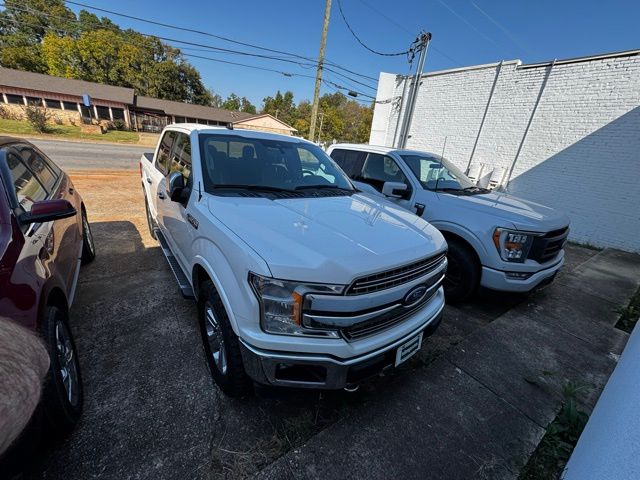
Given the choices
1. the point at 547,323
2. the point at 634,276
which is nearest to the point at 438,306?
the point at 547,323

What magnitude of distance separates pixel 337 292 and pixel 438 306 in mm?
1141

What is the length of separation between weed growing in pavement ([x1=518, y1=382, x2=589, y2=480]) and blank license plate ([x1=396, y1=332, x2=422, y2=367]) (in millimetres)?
923

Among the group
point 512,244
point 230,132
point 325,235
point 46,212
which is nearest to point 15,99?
point 230,132

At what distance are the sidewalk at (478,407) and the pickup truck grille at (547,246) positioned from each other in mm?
785

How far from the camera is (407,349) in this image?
1989mm

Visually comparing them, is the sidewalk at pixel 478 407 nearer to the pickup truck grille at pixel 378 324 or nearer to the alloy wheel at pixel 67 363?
the pickup truck grille at pixel 378 324

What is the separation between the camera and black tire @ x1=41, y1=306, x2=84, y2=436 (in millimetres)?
1585

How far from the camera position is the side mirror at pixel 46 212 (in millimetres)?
1867

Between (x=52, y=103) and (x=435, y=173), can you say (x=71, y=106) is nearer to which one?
(x=52, y=103)

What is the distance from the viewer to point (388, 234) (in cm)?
199

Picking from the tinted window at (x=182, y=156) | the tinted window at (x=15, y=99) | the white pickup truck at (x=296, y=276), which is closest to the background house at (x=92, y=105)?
the tinted window at (x=15, y=99)

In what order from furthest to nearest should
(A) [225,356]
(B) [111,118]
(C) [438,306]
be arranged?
(B) [111,118]
(C) [438,306]
(A) [225,356]

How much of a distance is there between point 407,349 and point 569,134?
32.5 ft

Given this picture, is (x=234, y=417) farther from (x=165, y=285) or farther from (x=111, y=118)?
(x=111, y=118)
